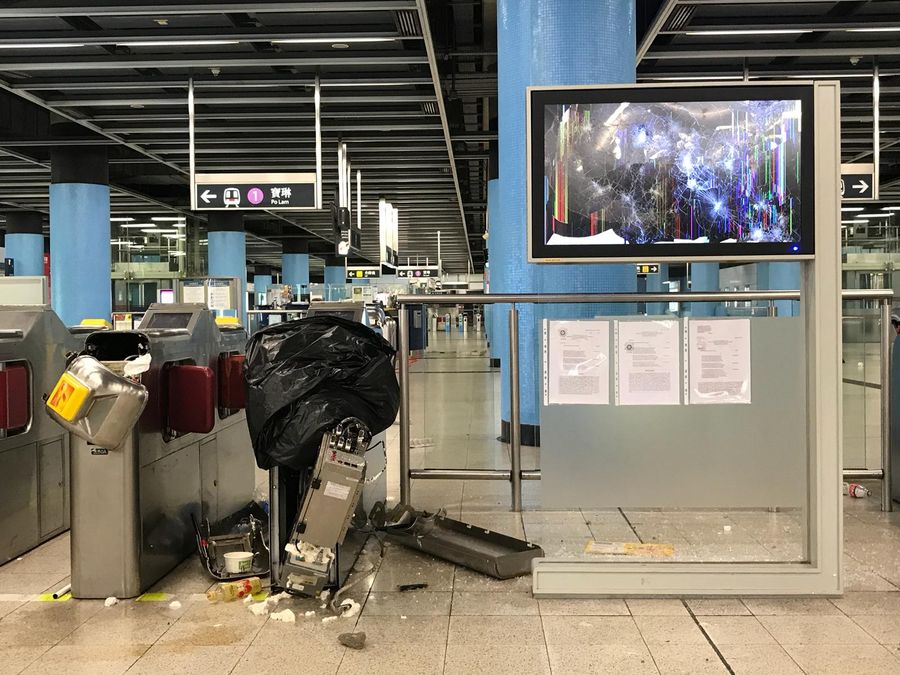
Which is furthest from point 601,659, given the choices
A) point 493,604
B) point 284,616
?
point 284,616

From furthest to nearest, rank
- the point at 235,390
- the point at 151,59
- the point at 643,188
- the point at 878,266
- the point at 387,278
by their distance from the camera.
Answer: the point at 387,278 → the point at 878,266 → the point at 151,59 → the point at 235,390 → the point at 643,188

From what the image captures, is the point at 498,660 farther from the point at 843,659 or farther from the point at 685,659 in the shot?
the point at 843,659

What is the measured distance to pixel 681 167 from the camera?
3.31m

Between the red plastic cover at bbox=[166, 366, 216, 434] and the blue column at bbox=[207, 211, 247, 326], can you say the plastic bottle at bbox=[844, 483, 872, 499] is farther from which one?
the blue column at bbox=[207, 211, 247, 326]

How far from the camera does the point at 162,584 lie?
3760 millimetres

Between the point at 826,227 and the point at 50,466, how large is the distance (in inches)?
167

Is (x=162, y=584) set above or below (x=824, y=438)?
below

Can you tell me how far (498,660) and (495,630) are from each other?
0.29m

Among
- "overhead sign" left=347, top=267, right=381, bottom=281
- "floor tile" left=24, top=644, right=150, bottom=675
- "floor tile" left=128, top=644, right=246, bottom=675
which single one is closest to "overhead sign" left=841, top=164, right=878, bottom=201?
"floor tile" left=128, top=644, right=246, bottom=675

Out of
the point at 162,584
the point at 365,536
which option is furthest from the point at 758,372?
the point at 162,584

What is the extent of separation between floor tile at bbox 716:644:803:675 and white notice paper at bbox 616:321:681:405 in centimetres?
110

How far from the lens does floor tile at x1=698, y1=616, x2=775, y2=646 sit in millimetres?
2984

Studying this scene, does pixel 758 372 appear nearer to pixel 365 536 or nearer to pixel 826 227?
pixel 826 227

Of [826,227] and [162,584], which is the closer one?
[826,227]
